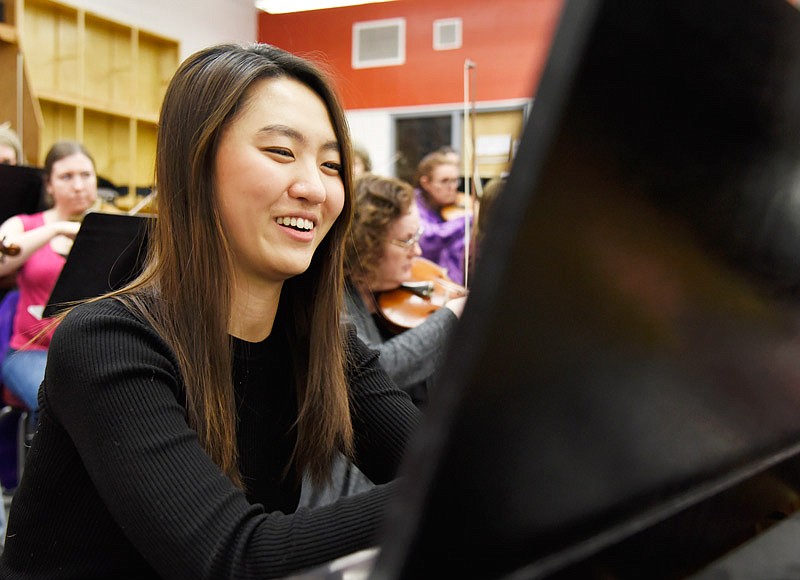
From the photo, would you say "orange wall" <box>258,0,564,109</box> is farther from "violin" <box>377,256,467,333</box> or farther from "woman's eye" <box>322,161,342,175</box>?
"woman's eye" <box>322,161,342,175</box>

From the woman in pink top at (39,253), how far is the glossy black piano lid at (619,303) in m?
1.84

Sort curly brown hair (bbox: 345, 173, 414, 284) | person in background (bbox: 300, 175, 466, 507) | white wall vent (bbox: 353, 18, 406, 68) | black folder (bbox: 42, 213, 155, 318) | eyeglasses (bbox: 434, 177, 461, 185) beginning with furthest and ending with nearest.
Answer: white wall vent (bbox: 353, 18, 406, 68)
eyeglasses (bbox: 434, 177, 461, 185)
curly brown hair (bbox: 345, 173, 414, 284)
person in background (bbox: 300, 175, 466, 507)
black folder (bbox: 42, 213, 155, 318)

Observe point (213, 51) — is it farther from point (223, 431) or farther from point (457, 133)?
point (457, 133)

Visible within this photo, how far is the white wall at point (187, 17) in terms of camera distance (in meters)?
5.43

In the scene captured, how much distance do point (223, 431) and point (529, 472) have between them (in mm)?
543

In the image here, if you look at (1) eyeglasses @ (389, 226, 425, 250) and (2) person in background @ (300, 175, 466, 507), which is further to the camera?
(1) eyeglasses @ (389, 226, 425, 250)

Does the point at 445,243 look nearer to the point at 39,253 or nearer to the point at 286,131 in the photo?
the point at 39,253

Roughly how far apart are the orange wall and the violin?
377 cm

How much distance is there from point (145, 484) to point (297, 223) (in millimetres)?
324

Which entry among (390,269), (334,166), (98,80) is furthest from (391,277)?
(98,80)

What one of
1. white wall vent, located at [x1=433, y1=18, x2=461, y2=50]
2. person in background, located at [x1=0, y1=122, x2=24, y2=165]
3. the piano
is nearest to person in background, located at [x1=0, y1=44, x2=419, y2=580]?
the piano

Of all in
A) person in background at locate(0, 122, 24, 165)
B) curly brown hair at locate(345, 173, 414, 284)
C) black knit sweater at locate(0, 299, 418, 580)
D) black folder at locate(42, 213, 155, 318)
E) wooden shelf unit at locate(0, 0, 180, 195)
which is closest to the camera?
black knit sweater at locate(0, 299, 418, 580)

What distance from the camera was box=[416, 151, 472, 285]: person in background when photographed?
310cm

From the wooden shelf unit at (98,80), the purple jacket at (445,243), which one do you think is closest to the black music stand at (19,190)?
the purple jacket at (445,243)
